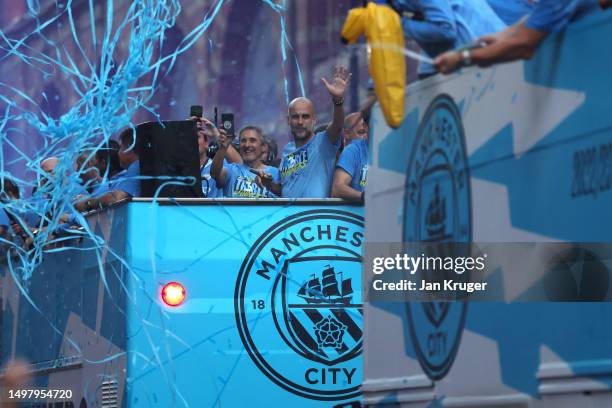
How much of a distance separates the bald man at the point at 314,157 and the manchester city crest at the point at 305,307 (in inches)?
37.5

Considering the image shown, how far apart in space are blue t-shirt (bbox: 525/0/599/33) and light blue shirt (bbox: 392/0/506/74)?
91cm

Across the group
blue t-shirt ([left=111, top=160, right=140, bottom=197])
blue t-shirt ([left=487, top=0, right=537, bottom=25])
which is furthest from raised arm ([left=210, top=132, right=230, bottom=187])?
blue t-shirt ([left=487, top=0, right=537, bottom=25])

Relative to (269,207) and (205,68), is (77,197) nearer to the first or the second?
(269,207)

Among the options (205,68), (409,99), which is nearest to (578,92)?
(409,99)

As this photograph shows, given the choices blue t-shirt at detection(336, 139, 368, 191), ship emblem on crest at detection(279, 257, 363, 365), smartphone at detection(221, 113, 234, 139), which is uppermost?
smartphone at detection(221, 113, 234, 139)

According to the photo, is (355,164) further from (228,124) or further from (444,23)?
(444,23)

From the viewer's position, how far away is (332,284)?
7516 mm

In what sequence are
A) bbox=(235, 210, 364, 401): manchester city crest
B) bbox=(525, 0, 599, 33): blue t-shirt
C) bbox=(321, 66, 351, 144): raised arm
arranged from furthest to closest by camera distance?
bbox=(321, 66, 351, 144): raised arm → bbox=(235, 210, 364, 401): manchester city crest → bbox=(525, 0, 599, 33): blue t-shirt

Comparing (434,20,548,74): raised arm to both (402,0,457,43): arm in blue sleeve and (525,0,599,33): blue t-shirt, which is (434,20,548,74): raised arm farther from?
(402,0,457,43): arm in blue sleeve

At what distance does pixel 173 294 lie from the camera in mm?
7297

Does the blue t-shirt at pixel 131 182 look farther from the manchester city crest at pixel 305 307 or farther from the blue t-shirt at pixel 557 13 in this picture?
the blue t-shirt at pixel 557 13

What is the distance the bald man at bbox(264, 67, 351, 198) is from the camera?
27.6 feet

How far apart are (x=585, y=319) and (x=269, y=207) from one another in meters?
4.11

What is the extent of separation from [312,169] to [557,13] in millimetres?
5018
